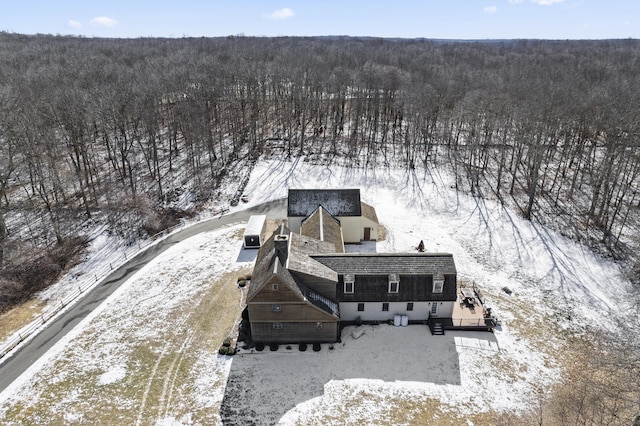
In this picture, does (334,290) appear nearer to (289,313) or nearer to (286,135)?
(289,313)

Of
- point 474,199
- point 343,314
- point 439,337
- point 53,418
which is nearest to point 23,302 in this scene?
point 53,418

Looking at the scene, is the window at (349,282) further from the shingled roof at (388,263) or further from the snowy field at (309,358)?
the snowy field at (309,358)

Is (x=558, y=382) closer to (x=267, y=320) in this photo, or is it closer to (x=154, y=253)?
(x=267, y=320)


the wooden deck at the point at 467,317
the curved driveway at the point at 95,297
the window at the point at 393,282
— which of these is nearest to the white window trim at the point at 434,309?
the wooden deck at the point at 467,317

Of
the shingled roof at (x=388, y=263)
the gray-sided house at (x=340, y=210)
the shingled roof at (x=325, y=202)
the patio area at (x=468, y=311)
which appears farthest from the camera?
the shingled roof at (x=325, y=202)

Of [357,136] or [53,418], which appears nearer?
[53,418]

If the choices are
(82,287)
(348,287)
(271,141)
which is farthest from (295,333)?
(271,141)

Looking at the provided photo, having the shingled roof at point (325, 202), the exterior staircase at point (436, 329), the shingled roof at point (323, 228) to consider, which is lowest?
the exterior staircase at point (436, 329)
